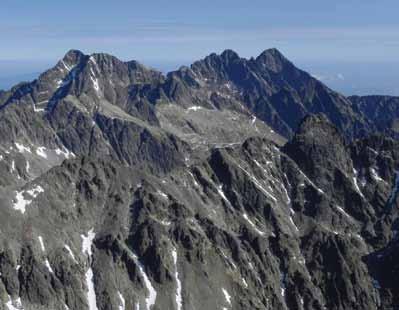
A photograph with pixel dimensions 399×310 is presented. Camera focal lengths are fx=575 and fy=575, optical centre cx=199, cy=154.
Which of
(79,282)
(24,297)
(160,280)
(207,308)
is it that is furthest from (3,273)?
(207,308)

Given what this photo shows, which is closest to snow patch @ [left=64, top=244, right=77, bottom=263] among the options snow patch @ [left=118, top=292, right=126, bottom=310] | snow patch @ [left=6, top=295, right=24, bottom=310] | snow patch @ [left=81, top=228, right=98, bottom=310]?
snow patch @ [left=81, top=228, right=98, bottom=310]

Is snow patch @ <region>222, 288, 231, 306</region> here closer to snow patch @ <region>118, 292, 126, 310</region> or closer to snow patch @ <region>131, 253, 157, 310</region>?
snow patch @ <region>131, 253, 157, 310</region>

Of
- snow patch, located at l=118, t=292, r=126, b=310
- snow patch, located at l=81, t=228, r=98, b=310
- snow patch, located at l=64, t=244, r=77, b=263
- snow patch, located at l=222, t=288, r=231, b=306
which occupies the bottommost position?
snow patch, located at l=222, t=288, r=231, b=306

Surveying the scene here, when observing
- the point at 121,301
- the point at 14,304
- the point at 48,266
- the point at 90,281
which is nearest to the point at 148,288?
the point at 121,301

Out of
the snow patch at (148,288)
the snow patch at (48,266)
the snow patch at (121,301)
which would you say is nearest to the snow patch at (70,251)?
the snow patch at (48,266)

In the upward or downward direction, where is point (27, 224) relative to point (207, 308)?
upward

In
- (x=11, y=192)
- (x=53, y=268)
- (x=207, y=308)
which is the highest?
(x=11, y=192)

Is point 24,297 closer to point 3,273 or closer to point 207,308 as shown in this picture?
point 3,273

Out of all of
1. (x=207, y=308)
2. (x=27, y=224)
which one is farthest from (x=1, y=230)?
(x=207, y=308)

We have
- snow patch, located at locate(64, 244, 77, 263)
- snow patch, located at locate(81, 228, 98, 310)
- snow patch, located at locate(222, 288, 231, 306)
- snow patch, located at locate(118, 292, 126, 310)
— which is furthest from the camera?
snow patch, located at locate(222, 288, 231, 306)

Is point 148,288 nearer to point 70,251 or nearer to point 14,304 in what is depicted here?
point 70,251

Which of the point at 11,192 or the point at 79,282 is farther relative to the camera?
the point at 11,192
